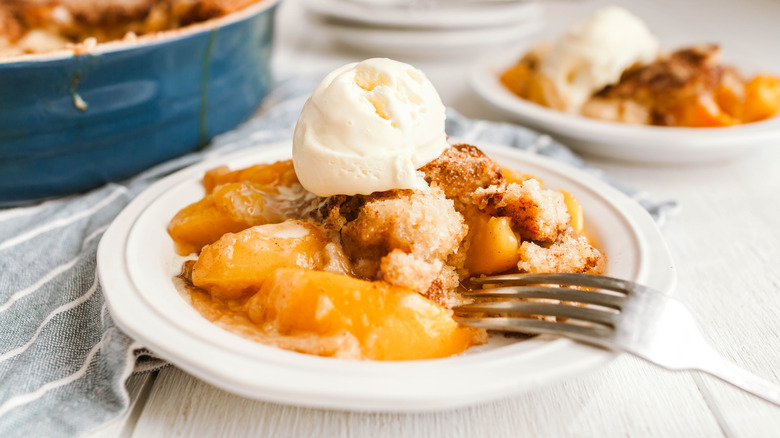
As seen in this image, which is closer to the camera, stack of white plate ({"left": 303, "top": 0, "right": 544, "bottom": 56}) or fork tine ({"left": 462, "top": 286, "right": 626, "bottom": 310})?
fork tine ({"left": 462, "top": 286, "right": 626, "bottom": 310})

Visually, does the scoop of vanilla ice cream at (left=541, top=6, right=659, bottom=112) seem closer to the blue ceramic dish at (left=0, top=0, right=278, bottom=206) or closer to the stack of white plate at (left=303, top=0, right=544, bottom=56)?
the stack of white plate at (left=303, top=0, right=544, bottom=56)

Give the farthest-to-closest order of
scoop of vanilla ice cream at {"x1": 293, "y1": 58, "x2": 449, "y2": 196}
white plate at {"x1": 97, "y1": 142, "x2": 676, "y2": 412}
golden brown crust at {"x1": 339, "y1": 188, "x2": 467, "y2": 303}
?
1. scoop of vanilla ice cream at {"x1": 293, "y1": 58, "x2": 449, "y2": 196}
2. golden brown crust at {"x1": 339, "y1": 188, "x2": 467, "y2": 303}
3. white plate at {"x1": 97, "y1": 142, "x2": 676, "y2": 412}

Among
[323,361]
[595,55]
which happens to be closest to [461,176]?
[323,361]

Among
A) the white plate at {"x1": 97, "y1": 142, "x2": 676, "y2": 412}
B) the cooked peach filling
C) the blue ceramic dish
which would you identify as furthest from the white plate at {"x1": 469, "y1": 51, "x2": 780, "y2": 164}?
the blue ceramic dish

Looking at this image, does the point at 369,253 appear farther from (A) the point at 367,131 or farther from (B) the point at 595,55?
(B) the point at 595,55

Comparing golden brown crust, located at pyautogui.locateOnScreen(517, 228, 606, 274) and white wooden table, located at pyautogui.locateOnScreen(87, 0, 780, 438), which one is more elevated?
golden brown crust, located at pyautogui.locateOnScreen(517, 228, 606, 274)

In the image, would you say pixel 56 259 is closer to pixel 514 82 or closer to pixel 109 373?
pixel 109 373

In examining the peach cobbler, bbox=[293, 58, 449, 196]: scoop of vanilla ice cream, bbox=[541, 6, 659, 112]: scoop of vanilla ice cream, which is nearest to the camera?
bbox=[293, 58, 449, 196]: scoop of vanilla ice cream
